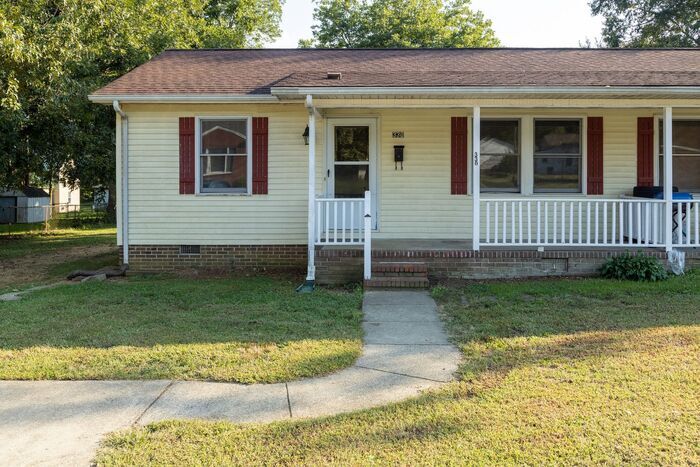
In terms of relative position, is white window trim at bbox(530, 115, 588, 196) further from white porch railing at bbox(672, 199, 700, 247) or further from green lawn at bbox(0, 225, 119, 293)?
green lawn at bbox(0, 225, 119, 293)

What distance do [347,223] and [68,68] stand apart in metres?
8.55

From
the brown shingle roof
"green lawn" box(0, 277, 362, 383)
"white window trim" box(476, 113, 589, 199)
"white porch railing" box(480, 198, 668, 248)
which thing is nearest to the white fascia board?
the brown shingle roof

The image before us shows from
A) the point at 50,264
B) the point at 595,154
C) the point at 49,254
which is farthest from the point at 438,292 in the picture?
the point at 49,254

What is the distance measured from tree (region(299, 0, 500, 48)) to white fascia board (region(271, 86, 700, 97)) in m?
22.4

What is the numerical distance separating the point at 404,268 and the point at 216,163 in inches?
151

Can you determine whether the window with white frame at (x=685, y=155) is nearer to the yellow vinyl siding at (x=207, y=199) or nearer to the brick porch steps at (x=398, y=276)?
the brick porch steps at (x=398, y=276)

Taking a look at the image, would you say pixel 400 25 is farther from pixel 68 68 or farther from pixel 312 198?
pixel 312 198

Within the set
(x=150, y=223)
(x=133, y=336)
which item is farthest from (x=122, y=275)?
(x=133, y=336)

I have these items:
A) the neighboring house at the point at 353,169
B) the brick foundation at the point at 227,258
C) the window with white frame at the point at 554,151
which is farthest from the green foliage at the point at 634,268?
the brick foundation at the point at 227,258

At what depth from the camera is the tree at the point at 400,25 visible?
29.5 metres

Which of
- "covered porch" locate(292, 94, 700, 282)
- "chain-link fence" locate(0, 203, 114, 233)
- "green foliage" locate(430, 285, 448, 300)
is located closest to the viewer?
"green foliage" locate(430, 285, 448, 300)

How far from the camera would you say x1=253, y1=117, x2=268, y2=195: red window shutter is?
9594 millimetres

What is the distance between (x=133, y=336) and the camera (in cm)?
546

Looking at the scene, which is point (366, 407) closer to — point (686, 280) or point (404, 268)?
point (404, 268)
